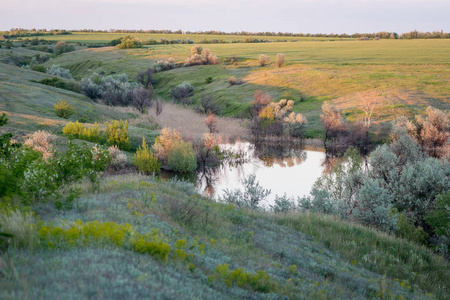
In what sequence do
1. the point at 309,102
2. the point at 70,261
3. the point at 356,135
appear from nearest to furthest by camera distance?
the point at 70,261, the point at 356,135, the point at 309,102

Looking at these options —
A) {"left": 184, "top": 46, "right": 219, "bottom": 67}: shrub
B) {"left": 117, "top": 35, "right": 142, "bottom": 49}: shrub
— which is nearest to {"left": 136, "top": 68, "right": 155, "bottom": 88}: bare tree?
{"left": 184, "top": 46, "right": 219, "bottom": 67}: shrub

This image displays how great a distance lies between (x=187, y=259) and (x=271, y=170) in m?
21.6

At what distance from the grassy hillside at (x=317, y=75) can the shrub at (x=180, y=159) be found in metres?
16.6

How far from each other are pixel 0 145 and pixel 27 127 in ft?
53.3

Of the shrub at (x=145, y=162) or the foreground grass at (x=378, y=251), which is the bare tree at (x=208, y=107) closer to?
the shrub at (x=145, y=162)

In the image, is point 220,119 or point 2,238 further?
point 220,119

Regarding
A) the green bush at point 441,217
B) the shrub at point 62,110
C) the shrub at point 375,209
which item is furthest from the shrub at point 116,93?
the green bush at point 441,217

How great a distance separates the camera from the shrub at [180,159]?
23.9m

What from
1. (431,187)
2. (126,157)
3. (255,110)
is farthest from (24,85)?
(431,187)

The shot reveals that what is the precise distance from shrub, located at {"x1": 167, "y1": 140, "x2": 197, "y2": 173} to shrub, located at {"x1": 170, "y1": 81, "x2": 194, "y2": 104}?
3000cm

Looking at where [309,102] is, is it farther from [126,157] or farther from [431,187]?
[431,187]

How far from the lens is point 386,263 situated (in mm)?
9156

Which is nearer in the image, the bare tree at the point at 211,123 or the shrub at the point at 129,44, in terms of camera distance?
the bare tree at the point at 211,123

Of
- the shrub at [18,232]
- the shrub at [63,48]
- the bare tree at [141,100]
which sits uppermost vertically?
the shrub at [63,48]
